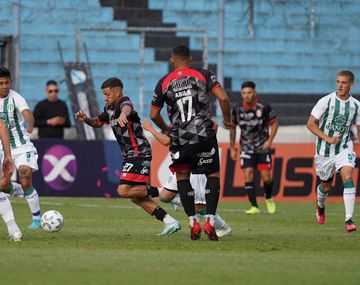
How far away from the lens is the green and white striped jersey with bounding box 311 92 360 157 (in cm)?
1380

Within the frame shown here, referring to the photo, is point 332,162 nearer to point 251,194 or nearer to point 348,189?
point 348,189

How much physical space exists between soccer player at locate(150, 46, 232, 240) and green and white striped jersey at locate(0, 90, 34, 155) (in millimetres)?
2528

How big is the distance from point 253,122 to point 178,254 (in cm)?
898

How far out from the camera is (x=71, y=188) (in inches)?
860

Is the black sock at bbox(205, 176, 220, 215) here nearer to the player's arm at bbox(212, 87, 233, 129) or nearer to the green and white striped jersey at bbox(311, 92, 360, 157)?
the player's arm at bbox(212, 87, 233, 129)

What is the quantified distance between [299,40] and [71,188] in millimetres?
7252

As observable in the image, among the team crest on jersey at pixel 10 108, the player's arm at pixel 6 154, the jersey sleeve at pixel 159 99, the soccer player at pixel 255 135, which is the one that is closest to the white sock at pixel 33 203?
the team crest on jersey at pixel 10 108

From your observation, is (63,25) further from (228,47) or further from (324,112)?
(324,112)

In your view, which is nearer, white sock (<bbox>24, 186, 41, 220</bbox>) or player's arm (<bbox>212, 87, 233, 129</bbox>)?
player's arm (<bbox>212, 87, 233, 129</bbox>)

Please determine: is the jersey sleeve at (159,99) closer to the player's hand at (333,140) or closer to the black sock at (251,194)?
the player's hand at (333,140)

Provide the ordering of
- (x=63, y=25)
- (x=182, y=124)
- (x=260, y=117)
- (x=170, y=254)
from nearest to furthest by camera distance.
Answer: (x=170, y=254) → (x=182, y=124) → (x=260, y=117) → (x=63, y=25)

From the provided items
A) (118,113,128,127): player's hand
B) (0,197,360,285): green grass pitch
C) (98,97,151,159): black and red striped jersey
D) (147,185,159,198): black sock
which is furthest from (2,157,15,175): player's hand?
(147,185,159,198): black sock

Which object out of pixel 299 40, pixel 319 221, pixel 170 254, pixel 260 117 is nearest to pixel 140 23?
pixel 299 40

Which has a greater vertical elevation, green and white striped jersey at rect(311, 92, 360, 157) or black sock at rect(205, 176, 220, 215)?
green and white striped jersey at rect(311, 92, 360, 157)
